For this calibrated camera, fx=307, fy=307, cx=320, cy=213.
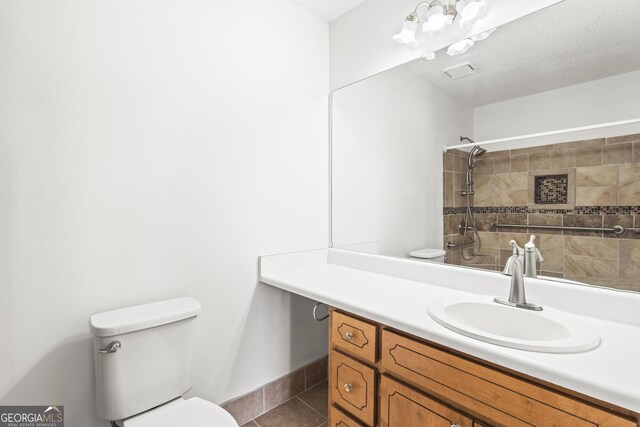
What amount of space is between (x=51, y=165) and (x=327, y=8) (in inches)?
70.1

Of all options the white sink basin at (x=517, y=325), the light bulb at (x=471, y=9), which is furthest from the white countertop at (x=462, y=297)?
the light bulb at (x=471, y=9)

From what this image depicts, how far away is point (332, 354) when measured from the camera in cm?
143

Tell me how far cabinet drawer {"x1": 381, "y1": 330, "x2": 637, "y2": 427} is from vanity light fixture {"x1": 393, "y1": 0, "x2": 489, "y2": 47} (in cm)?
148

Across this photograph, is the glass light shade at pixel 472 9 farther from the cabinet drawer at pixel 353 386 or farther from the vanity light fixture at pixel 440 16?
the cabinet drawer at pixel 353 386

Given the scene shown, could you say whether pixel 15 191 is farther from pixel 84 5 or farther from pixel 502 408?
pixel 502 408

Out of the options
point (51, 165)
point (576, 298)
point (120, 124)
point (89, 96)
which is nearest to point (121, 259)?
point (51, 165)

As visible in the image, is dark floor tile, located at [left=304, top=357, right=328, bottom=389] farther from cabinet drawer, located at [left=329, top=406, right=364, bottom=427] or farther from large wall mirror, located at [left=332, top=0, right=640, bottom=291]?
large wall mirror, located at [left=332, top=0, right=640, bottom=291]

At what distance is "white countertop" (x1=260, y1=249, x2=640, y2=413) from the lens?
2.54ft

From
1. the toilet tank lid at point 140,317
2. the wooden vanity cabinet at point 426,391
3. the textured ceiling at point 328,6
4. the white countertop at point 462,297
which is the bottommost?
the wooden vanity cabinet at point 426,391

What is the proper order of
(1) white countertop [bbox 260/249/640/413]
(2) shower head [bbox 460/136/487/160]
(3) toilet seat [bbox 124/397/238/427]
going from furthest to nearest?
(2) shower head [bbox 460/136/487/160] → (3) toilet seat [bbox 124/397/238/427] → (1) white countertop [bbox 260/249/640/413]

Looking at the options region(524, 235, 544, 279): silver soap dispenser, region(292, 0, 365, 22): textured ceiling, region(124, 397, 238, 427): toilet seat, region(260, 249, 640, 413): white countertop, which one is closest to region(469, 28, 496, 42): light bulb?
region(292, 0, 365, 22): textured ceiling

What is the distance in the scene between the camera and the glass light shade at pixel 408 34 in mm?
1634

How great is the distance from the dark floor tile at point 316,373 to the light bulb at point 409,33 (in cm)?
207

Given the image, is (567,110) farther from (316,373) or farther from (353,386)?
(316,373)
